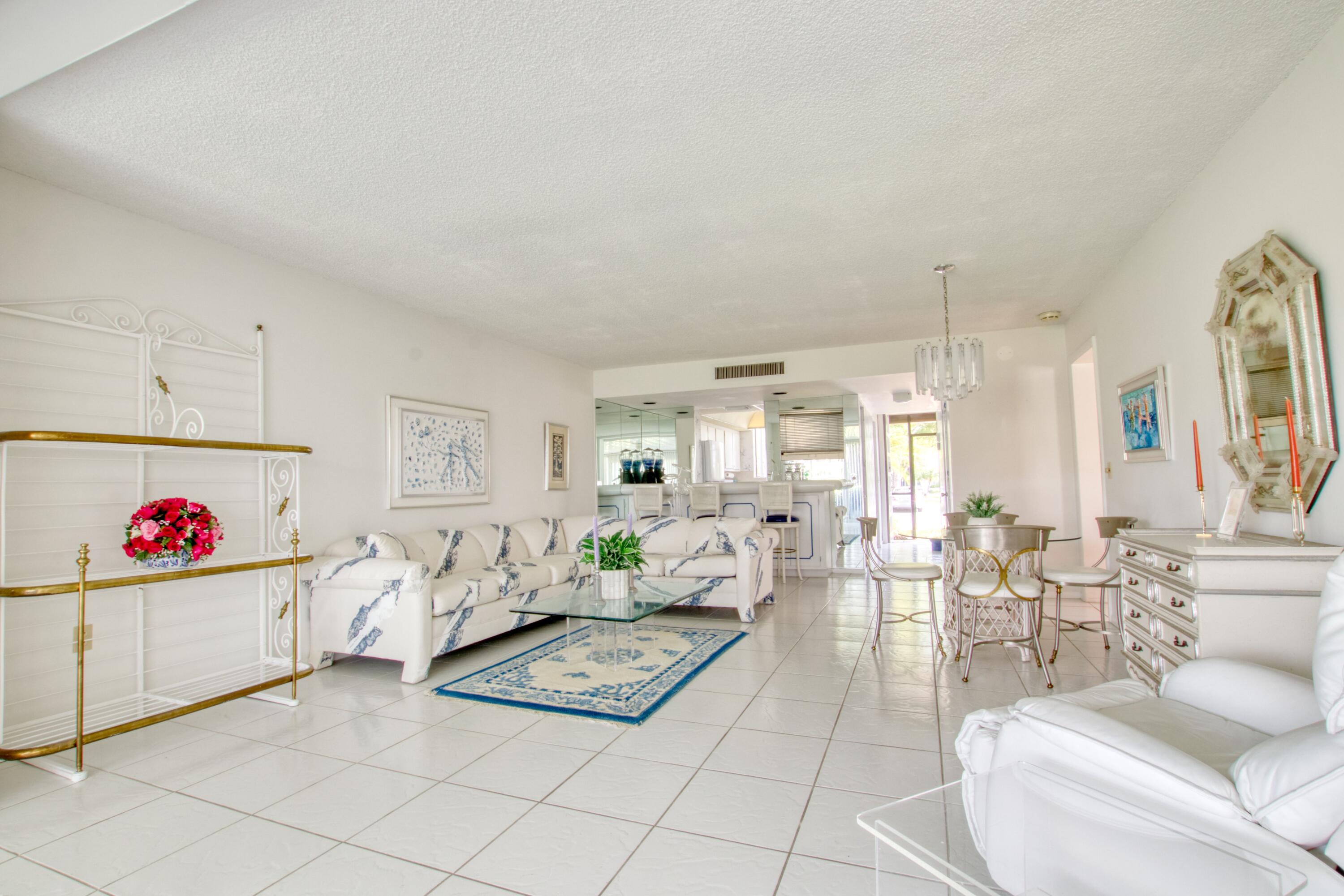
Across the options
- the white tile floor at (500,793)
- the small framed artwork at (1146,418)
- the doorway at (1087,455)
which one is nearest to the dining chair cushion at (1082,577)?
the white tile floor at (500,793)

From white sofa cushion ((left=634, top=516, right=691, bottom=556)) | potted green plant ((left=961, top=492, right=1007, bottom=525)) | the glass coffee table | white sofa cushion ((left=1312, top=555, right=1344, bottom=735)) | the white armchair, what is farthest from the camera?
white sofa cushion ((left=634, top=516, right=691, bottom=556))

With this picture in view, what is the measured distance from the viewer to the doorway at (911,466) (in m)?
11.7

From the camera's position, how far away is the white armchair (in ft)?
3.72

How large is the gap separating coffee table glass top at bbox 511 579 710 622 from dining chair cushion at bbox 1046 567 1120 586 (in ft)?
7.03

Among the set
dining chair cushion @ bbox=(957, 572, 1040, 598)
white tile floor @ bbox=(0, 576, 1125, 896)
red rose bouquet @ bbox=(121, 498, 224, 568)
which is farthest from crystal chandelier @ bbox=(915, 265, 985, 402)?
red rose bouquet @ bbox=(121, 498, 224, 568)

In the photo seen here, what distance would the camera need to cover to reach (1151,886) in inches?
42.9

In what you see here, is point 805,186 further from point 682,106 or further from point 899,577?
point 899,577

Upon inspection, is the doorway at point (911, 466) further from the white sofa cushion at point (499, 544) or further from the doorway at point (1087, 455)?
the white sofa cushion at point (499, 544)

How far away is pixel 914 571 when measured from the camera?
3984 mm

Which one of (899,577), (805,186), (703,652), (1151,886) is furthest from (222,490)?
(1151,886)

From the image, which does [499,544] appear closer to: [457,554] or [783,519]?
[457,554]

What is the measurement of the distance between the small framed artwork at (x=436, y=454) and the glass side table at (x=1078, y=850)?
419 centimetres

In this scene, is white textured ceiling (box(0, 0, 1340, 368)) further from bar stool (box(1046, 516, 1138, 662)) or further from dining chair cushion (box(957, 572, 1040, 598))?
dining chair cushion (box(957, 572, 1040, 598))

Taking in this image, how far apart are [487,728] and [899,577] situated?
99.6 inches
